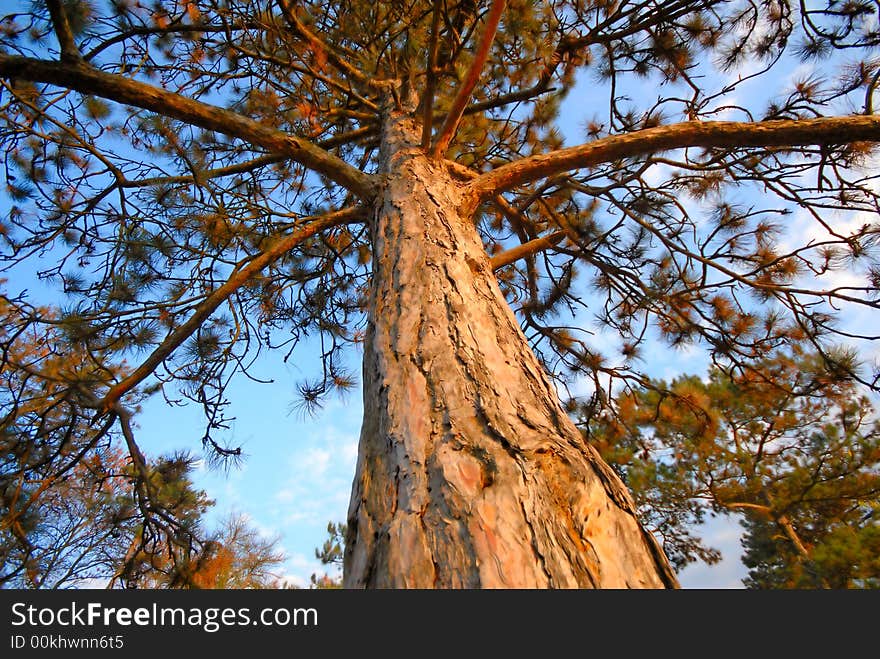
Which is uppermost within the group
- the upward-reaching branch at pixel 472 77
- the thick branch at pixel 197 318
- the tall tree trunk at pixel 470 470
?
the upward-reaching branch at pixel 472 77

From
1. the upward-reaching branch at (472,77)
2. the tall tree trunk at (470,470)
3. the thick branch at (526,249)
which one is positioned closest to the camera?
the tall tree trunk at (470,470)

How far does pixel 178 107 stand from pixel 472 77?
1.22 m

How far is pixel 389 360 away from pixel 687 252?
2504 mm

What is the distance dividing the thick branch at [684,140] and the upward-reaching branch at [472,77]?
263 mm

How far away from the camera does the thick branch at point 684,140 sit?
6.62ft

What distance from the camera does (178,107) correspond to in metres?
1.91

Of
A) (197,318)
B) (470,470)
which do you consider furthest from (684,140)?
(197,318)

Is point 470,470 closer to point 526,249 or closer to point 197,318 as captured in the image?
point 526,249

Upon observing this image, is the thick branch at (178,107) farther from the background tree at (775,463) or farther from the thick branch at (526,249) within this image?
the background tree at (775,463)

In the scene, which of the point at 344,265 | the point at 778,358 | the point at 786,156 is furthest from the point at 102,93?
the point at 778,358

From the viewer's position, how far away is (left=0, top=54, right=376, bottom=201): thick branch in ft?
5.44

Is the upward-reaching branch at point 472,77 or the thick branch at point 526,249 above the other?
the upward-reaching branch at point 472,77

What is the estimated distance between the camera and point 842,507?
16.5ft

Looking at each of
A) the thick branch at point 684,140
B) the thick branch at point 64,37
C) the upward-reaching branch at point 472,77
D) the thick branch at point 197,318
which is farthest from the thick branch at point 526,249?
the thick branch at point 64,37
